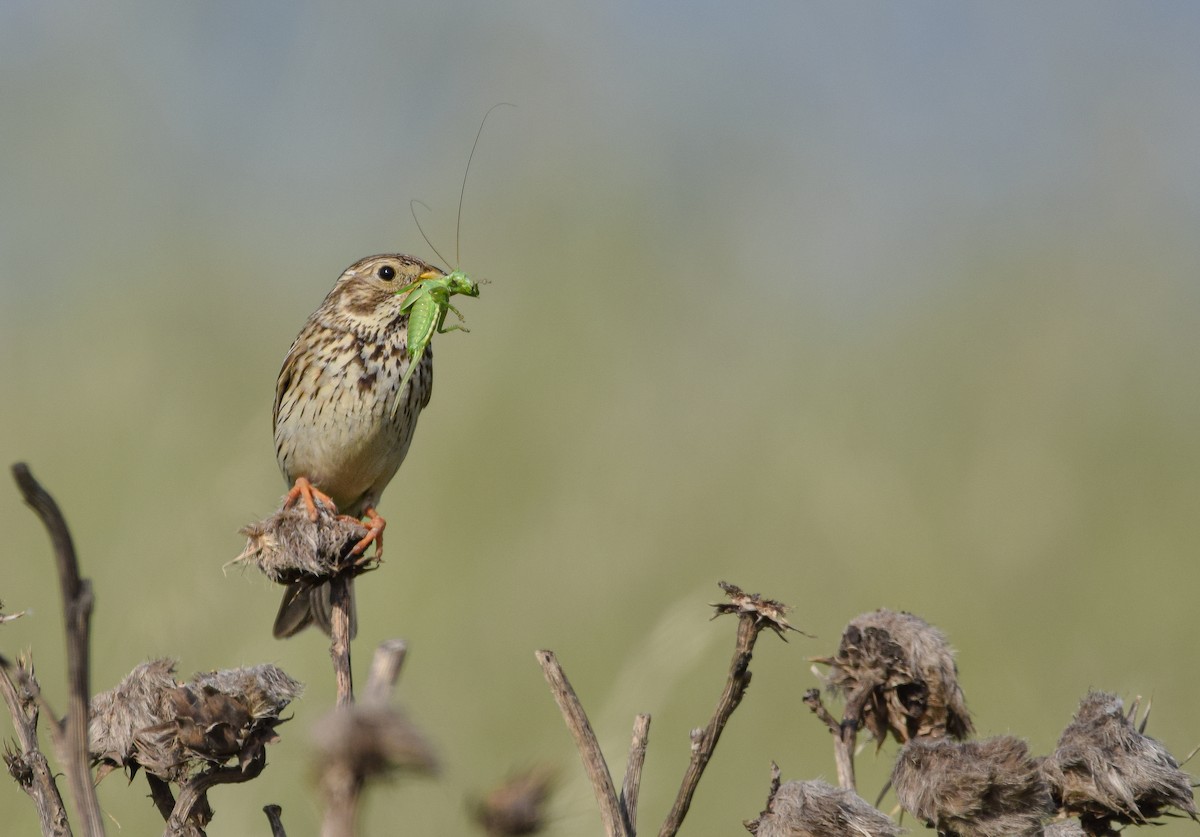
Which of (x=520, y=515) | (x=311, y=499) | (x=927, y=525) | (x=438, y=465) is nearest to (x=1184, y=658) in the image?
(x=927, y=525)

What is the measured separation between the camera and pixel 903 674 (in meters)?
3.06

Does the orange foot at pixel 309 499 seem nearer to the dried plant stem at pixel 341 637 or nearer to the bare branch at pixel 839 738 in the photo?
the dried plant stem at pixel 341 637

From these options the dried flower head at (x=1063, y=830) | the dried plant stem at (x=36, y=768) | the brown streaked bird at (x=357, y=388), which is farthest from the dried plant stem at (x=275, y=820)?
the brown streaked bird at (x=357, y=388)

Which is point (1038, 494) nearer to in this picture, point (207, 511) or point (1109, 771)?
point (207, 511)

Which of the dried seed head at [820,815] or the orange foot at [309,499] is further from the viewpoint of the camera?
the orange foot at [309,499]

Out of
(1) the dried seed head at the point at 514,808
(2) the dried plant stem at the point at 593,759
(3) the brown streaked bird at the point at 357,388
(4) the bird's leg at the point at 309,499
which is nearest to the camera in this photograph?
(1) the dried seed head at the point at 514,808

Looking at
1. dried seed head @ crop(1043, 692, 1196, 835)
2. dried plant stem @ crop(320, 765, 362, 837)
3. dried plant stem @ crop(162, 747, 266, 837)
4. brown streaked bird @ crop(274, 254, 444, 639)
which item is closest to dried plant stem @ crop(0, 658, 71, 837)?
dried plant stem @ crop(162, 747, 266, 837)

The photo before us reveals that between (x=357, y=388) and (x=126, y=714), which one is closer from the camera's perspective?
(x=126, y=714)

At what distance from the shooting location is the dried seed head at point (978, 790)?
243cm

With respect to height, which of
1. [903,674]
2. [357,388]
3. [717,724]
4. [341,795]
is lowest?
[341,795]

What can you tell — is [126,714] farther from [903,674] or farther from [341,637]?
[903,674]

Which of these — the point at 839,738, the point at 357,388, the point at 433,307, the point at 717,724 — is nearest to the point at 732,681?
the point at 717,724

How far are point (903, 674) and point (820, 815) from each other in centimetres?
85

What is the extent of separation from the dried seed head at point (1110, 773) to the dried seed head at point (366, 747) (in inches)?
63.1
